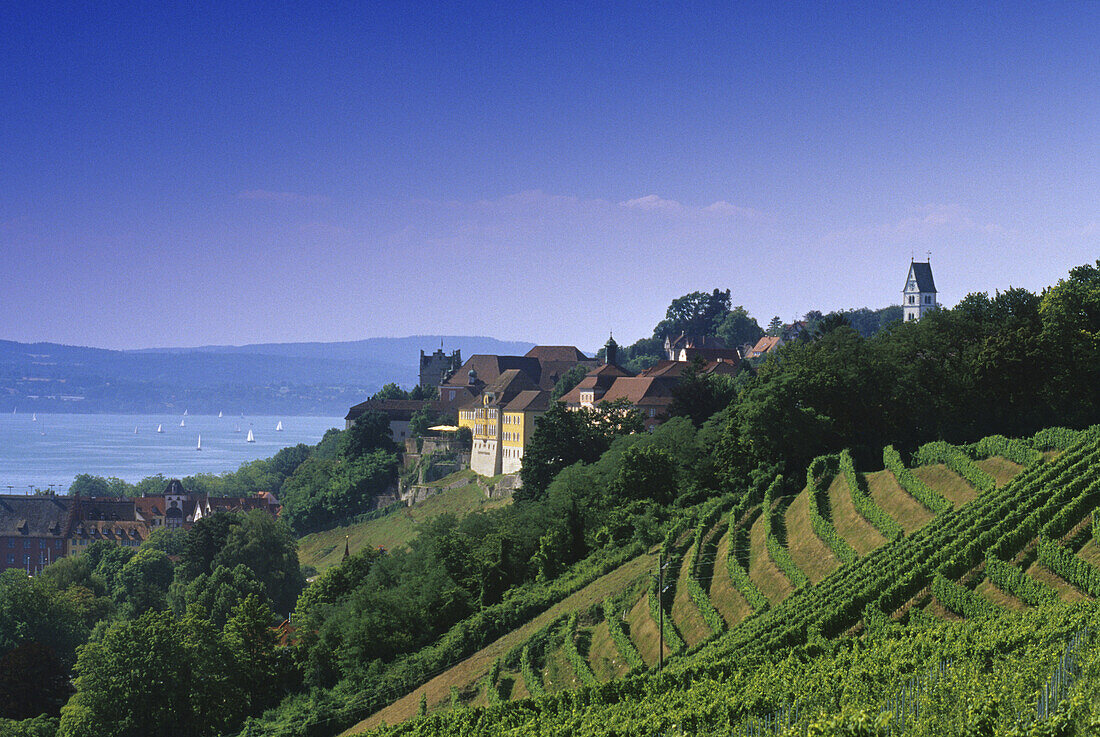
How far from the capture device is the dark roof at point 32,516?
429ft

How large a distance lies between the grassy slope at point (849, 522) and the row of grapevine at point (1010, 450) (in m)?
6.06

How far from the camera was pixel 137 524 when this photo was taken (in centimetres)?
13662

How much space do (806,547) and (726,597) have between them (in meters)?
4.36

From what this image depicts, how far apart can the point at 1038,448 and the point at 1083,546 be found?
12547 millimetres

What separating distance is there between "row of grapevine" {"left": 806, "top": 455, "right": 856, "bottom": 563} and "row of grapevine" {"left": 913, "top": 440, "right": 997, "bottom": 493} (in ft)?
14.8

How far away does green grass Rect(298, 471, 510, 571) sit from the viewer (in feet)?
318

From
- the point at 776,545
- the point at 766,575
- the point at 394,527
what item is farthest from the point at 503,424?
the point at 766,575

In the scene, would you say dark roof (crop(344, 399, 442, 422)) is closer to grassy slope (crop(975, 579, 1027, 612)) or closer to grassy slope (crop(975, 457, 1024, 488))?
grassy slope (crop(975, 457, 1024, 488))

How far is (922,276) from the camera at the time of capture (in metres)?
154

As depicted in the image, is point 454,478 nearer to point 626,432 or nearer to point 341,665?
point 626,432

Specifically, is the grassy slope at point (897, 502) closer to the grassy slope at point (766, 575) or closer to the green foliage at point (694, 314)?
the grassy slope at point (766, 575)

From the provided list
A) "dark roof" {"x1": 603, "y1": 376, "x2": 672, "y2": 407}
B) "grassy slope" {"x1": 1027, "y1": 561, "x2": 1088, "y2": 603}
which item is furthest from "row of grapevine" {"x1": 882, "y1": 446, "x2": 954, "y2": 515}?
"dark roof" {"x1": 603, "y1": 376, "x2": 672, "y2": 407}

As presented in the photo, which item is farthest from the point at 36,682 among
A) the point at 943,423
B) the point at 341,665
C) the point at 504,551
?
the point at 943,423

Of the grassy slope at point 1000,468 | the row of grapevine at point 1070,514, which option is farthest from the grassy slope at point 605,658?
the grassy slope at point 1000,468
